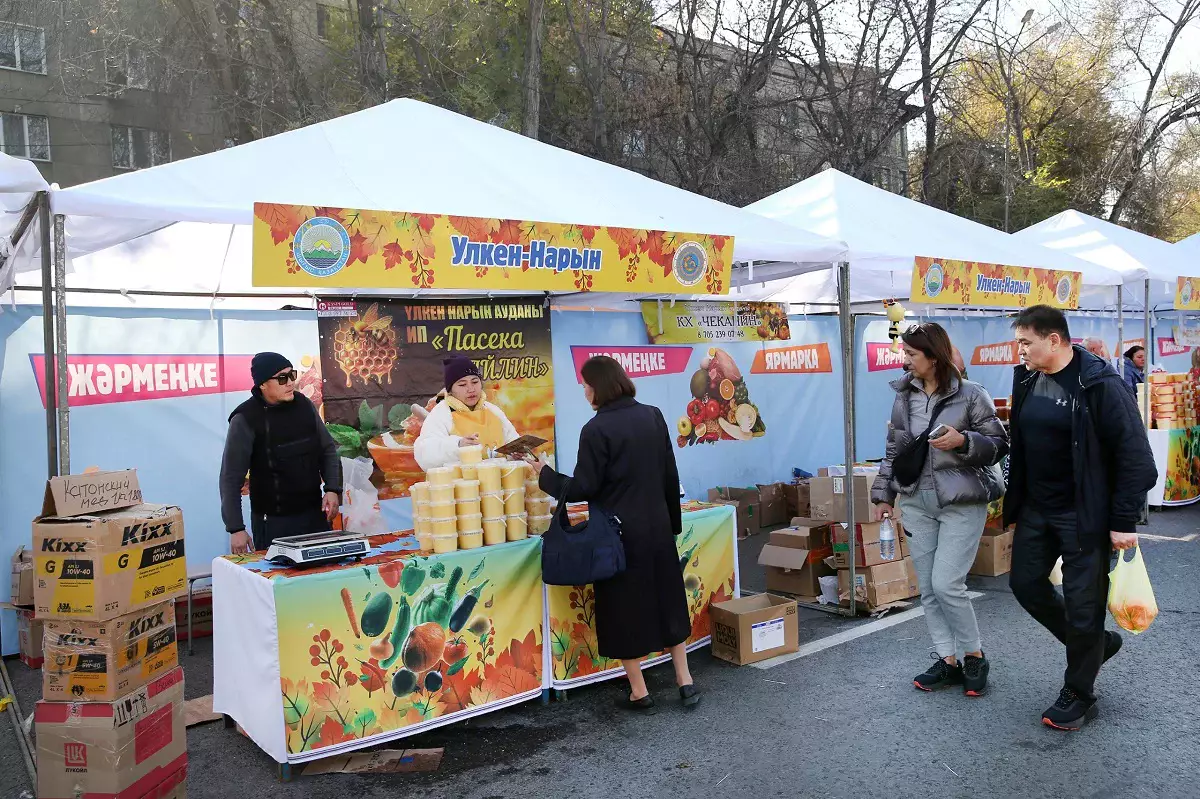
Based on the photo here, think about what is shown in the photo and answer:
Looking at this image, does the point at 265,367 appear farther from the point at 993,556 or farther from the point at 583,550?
the point at 993,556

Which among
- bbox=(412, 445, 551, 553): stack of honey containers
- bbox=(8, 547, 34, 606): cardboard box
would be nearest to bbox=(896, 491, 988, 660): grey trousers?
bbox=(412, 445, 551, 553): stack of honey containers

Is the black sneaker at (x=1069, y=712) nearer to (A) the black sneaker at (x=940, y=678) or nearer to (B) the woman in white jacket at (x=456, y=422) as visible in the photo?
(A) the black sneaker at (x=940, y=678)

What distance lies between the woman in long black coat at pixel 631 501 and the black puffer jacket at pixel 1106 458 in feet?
5.73

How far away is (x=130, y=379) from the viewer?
5.94 m

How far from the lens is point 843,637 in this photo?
17.8 feet

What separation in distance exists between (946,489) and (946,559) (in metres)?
0.34

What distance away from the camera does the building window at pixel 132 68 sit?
1348cm

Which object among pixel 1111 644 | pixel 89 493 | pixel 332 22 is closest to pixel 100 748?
pixel 89 493

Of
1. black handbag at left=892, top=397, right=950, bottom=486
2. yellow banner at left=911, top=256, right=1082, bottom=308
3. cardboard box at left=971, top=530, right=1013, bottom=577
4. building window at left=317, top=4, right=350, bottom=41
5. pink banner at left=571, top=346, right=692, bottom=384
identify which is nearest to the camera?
black handbag at left=892, top=397, right=950, bottom=486

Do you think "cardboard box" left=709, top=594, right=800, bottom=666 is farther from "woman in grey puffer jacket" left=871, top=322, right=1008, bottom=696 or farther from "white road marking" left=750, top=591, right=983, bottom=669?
"woman in grey puffer jacket" left=871, top=322, right=1008, bottom=696

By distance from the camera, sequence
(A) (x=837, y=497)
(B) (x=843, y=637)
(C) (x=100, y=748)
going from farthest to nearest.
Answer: (A) (x=837, y=497) < (B) (x=843, y=637) < (C) (x=100, y=748)

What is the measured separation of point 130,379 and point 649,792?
14.9 feet

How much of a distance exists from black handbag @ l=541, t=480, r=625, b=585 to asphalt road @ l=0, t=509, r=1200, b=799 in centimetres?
76

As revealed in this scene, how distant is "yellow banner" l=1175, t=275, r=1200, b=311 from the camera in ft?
29.8
